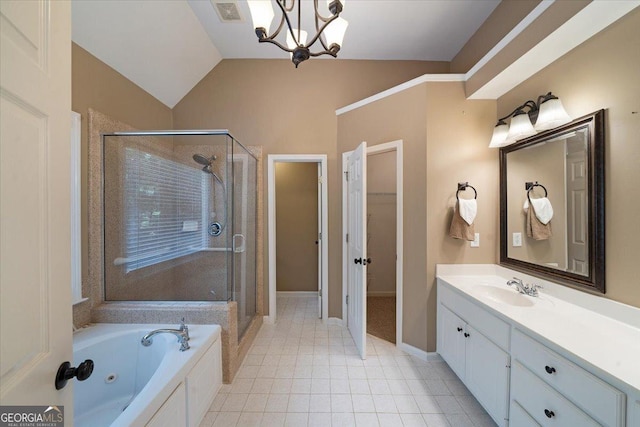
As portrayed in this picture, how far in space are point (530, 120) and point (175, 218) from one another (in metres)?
3.15

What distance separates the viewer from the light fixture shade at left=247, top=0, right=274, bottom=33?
1.30 meters

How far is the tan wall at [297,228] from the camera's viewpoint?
143 inches

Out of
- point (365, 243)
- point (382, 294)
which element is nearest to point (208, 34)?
point (365, 243)

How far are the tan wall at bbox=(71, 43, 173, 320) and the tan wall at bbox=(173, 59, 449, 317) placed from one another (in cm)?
61

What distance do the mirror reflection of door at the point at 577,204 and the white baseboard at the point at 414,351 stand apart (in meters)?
1.30

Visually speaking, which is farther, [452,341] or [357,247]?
[357,247]

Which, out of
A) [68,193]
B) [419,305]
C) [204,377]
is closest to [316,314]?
[419,305]

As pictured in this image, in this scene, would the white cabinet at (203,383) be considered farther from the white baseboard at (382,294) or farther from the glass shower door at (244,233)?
the white baseboard at (382,294)

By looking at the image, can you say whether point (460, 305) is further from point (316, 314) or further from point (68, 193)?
point (68, 193)

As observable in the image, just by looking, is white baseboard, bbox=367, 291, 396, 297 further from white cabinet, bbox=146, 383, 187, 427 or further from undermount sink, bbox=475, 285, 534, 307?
white cabinet, bbox=146, 383, 187, 427

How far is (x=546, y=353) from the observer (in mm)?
1114

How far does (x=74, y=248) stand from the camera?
5.51ft

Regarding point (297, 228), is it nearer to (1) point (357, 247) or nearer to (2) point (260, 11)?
(1) point (357, 247)

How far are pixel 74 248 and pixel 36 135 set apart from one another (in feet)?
5.06
